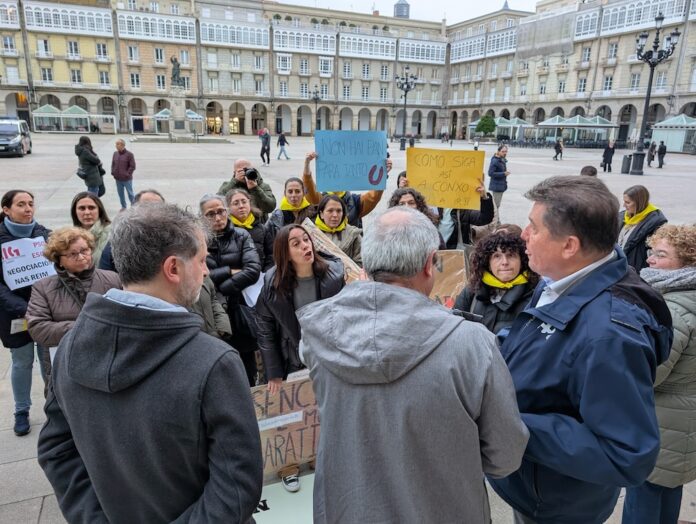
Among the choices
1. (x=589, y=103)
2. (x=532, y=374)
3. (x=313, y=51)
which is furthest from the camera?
(x=313, y=51)

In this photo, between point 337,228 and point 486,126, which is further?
point 486,126

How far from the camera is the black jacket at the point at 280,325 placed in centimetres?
288

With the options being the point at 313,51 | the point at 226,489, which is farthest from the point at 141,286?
the point at 313,51

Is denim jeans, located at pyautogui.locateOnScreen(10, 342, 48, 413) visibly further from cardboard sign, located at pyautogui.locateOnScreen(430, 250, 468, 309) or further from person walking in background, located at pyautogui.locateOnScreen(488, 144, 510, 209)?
person walking in background, located at pyautogui.locateOnScreen(488, 144, 510, 209)

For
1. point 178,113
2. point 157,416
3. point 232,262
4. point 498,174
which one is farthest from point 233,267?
point 178,113

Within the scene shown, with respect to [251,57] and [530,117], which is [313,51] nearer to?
[251,57]

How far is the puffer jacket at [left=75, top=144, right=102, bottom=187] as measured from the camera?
1023 centimetres

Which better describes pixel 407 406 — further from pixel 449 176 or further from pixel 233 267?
pixel 449 176

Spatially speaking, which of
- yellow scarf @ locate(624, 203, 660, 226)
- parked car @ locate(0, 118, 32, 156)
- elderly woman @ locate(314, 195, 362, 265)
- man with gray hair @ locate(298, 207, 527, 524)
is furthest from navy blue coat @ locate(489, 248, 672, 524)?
parked car @ locate(0, 118, 32, 156)

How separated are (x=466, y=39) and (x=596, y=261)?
232 feet

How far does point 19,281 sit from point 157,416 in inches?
104

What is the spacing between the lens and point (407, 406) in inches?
48.3

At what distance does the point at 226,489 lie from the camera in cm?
126

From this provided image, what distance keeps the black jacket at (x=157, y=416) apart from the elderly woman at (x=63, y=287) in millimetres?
1602
